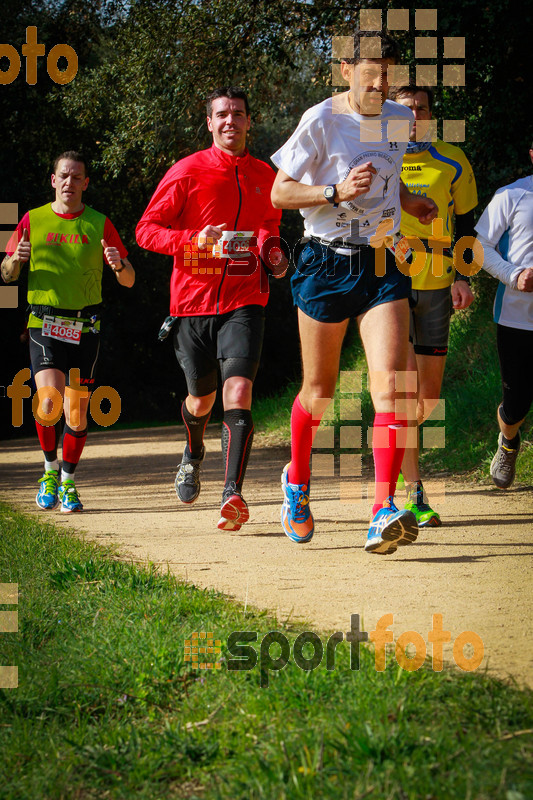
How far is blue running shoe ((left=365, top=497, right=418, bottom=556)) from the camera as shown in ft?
13.4

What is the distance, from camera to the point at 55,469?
7367 mm

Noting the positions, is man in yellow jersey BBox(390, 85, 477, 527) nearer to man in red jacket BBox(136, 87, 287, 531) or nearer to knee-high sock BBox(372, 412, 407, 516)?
man in red jacket BBox(136, 87, 287, 531)

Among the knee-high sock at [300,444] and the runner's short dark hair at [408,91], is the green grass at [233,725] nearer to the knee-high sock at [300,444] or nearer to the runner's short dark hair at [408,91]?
the knee-high sock at [300,444]

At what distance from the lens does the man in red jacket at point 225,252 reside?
5633mm

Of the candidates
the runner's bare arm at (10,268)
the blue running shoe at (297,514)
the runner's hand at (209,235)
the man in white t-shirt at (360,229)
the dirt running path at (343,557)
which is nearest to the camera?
the dirt running path at (343,557)

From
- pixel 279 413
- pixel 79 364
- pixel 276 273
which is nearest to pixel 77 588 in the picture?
pixel 276 273

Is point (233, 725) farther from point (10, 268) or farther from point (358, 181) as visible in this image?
point (10, 268)

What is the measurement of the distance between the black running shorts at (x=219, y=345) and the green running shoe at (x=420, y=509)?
3.96ft

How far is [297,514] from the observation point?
499 centimetres

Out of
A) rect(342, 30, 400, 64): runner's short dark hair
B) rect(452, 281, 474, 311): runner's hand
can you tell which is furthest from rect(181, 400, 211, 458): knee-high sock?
rect(342, 30, 400, 64): runner's short dark hair

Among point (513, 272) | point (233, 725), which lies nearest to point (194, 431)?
point (513, 272)

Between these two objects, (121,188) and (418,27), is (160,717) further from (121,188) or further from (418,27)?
(121,188)

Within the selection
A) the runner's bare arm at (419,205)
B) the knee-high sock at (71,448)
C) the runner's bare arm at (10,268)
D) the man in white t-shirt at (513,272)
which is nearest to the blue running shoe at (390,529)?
the runner's bare arm at (419,205)

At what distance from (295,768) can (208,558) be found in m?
2.80
